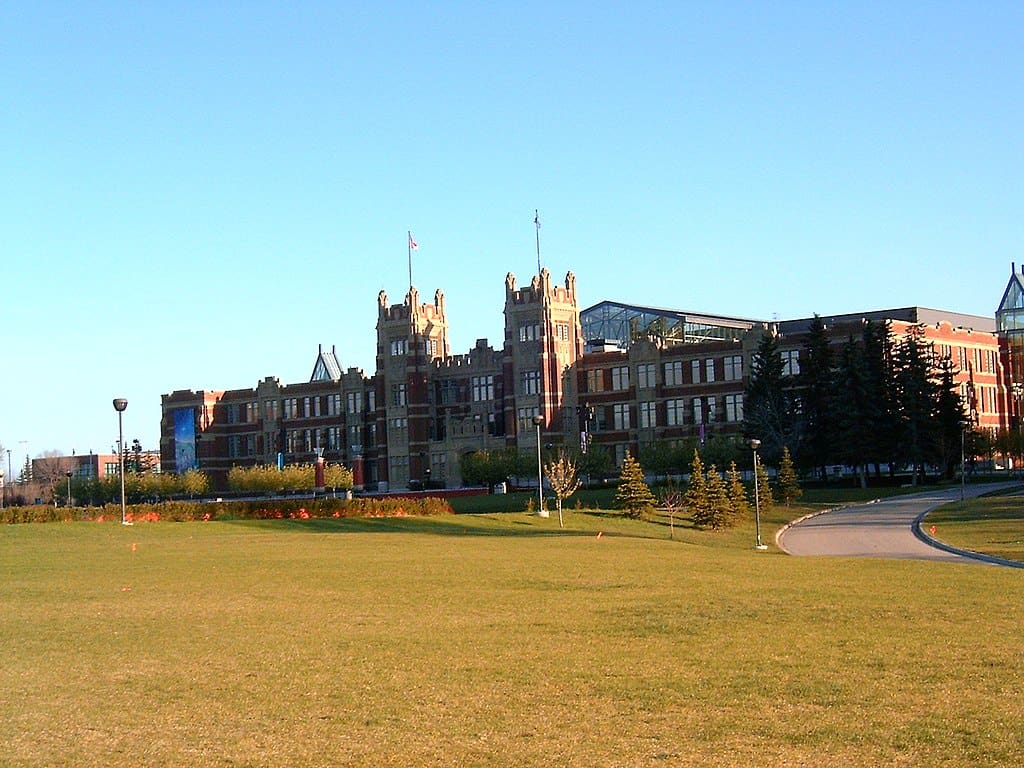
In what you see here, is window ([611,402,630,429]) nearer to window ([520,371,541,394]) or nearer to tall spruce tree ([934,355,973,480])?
window ([520,371,541,394])

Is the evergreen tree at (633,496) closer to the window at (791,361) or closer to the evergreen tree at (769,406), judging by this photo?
the evergreen tree at (769,406)

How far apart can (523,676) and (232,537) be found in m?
29.0

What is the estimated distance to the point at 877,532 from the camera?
170 ft

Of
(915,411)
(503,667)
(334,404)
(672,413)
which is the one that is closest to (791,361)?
(672,413)

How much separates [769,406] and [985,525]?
34.9 m

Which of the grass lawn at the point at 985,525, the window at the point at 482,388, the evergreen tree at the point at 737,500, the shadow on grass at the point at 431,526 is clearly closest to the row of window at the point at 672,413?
the window at the point at 482,388

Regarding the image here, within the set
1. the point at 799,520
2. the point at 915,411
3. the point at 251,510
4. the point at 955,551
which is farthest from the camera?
the point at 915,411

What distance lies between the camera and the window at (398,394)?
105 metres

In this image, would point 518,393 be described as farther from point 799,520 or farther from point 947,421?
point 799,520

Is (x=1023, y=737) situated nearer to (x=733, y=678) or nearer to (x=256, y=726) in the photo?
(x=733, y=678)

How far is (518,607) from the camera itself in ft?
64.1

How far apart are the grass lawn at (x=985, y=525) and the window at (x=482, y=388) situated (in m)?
43.6

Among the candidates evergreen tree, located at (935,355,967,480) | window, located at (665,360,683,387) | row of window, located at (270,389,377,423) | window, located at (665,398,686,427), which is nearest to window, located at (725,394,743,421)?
window, located at (665,398,686,427)

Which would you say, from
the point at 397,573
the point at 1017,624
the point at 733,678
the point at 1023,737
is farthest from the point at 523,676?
the point at 397,573
